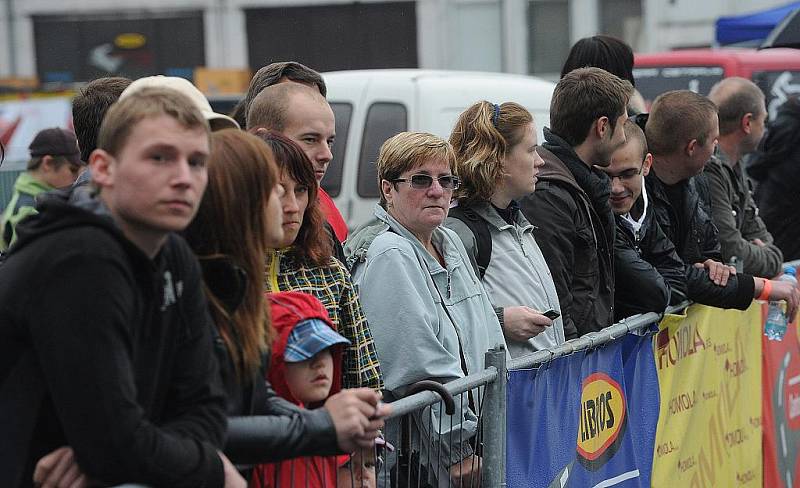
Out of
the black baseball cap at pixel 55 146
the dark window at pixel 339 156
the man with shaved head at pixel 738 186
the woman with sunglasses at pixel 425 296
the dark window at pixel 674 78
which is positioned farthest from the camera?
the dark window at pixel 674 78

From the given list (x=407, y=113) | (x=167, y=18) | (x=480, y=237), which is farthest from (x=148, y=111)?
(x=167, y=18)

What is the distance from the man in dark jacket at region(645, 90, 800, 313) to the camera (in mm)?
5754

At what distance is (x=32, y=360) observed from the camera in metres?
2.45

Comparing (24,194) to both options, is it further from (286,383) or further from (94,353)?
(94,353)

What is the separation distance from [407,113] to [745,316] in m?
4.70

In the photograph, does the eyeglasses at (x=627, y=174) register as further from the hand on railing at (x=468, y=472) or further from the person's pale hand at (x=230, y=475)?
the person's pale hand at (x=230, y=475)

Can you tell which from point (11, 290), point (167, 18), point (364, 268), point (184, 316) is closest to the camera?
point (11, 290)

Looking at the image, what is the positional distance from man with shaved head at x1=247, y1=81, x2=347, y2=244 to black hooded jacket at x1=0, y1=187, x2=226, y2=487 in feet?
5.81

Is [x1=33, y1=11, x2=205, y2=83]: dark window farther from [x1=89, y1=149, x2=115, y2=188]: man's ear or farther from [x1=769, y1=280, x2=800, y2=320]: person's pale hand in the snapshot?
[x1=89, y1=149, x2=115, y2=188]: man's ear

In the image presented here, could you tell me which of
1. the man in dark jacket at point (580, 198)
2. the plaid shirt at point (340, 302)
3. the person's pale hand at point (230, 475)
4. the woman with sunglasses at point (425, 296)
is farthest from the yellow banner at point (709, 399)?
the person's pale hand at point (230, 475)

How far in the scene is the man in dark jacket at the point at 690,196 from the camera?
5.75 metres

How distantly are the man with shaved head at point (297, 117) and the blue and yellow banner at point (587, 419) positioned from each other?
0.85 metres

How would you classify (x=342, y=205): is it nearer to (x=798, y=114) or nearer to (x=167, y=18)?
(x=798, y=114)

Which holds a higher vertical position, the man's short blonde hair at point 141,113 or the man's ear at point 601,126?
the man's short blonde hair at point 141,113
